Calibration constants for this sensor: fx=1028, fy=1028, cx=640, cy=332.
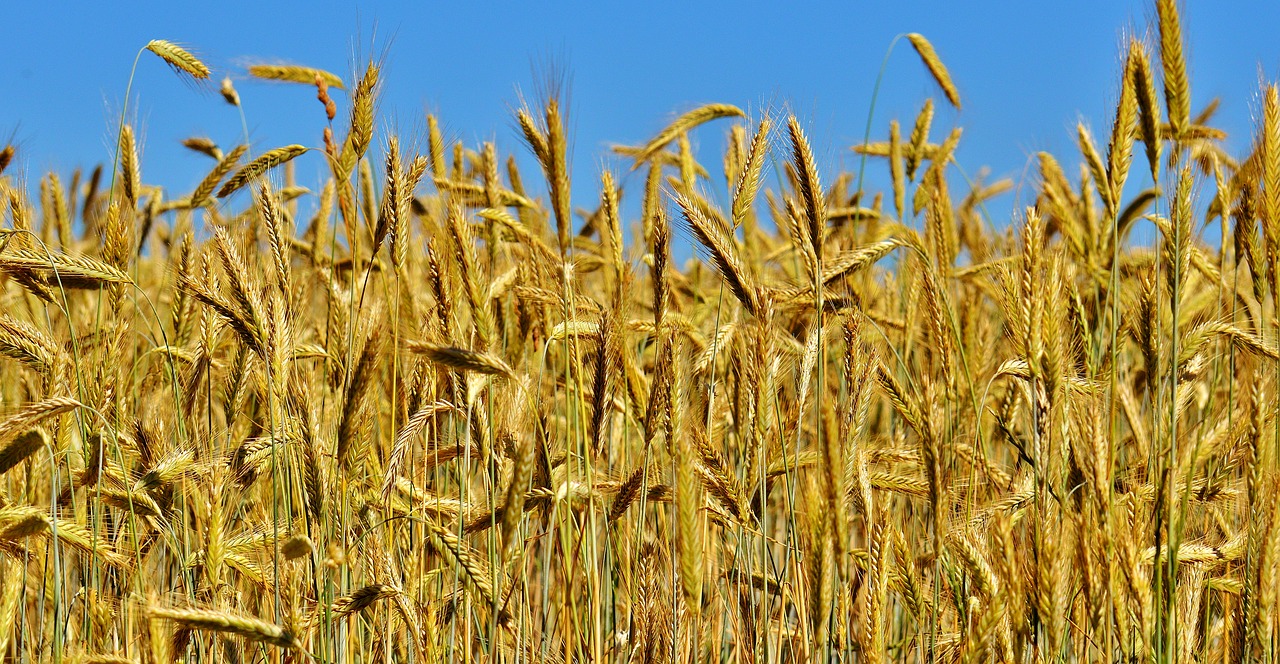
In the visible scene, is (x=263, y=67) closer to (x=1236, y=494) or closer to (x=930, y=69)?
(x=930, y=69)

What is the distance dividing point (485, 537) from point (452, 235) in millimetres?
916

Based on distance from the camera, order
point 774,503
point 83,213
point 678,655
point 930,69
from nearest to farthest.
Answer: point 678,655
point 774,503
point 930,69
point 83,213

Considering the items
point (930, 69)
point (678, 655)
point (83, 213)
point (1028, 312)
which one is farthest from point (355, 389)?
point (83, 213)

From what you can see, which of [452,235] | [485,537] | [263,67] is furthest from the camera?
[263,67]

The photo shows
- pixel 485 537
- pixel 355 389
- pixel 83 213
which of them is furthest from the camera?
pixel 83 213

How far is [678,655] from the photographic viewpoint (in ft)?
7.12

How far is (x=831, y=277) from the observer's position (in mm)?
2549

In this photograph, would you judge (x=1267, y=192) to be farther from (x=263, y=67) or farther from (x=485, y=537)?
(x=263, y=67)

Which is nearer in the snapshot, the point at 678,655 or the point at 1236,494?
the point at 678,655

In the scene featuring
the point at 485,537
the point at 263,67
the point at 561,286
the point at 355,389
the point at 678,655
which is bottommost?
the point at 678,655

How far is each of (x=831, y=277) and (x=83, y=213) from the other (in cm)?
550

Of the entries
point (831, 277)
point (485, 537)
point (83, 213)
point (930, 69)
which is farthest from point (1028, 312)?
point (83, 213)

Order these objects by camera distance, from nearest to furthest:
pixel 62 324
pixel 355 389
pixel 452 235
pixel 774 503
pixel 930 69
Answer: pixel 355 389
pixel 452 235
pixel 62 324
pixel 774 503
pixel 930 69

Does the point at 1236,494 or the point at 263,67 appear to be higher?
the point at 263,67
